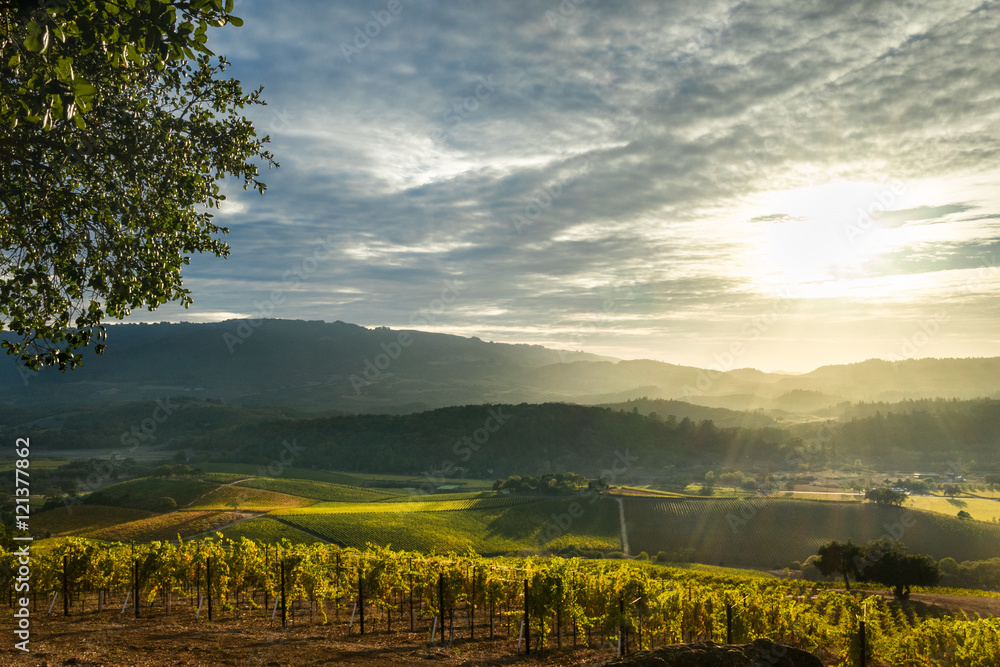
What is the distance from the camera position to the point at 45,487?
10581 centimetres

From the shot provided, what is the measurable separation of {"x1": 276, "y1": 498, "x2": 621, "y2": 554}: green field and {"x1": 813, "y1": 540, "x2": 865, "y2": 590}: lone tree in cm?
3430

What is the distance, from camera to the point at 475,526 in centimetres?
8550

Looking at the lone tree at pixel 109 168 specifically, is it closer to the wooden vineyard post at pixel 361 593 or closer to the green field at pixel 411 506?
the wooden vineyard post at pixel 361 593

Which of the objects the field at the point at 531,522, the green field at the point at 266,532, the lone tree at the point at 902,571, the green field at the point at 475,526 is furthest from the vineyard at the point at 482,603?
the green field at the point at 475,526

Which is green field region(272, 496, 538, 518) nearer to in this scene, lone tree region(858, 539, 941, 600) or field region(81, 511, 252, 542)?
field region(81, 511, 252, 542)

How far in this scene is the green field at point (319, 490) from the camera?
104062mm

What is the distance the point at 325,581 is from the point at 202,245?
13.1 metres

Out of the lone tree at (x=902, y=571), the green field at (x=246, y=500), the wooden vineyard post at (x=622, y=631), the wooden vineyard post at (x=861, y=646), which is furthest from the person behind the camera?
the green field at (x=246, y=500)

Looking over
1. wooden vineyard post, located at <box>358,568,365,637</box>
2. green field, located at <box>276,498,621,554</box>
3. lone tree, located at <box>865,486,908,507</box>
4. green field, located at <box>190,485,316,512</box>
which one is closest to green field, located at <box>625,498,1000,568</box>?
lone tree, located at <box>865,486,908,507</box>

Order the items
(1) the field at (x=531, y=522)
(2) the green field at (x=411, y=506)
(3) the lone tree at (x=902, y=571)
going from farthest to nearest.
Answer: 1. (2) the green field at (x=411, y=506)
2. (1) the field at (x=531, y=522)
3. (3) the lone tree at (x=902, y=571)

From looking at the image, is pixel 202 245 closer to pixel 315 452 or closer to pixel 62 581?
pixel 62 581

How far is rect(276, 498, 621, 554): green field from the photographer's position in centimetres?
7138

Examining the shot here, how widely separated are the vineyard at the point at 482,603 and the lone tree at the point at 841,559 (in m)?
30.0

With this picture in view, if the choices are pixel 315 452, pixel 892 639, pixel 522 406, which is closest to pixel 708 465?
pixel 522 406
